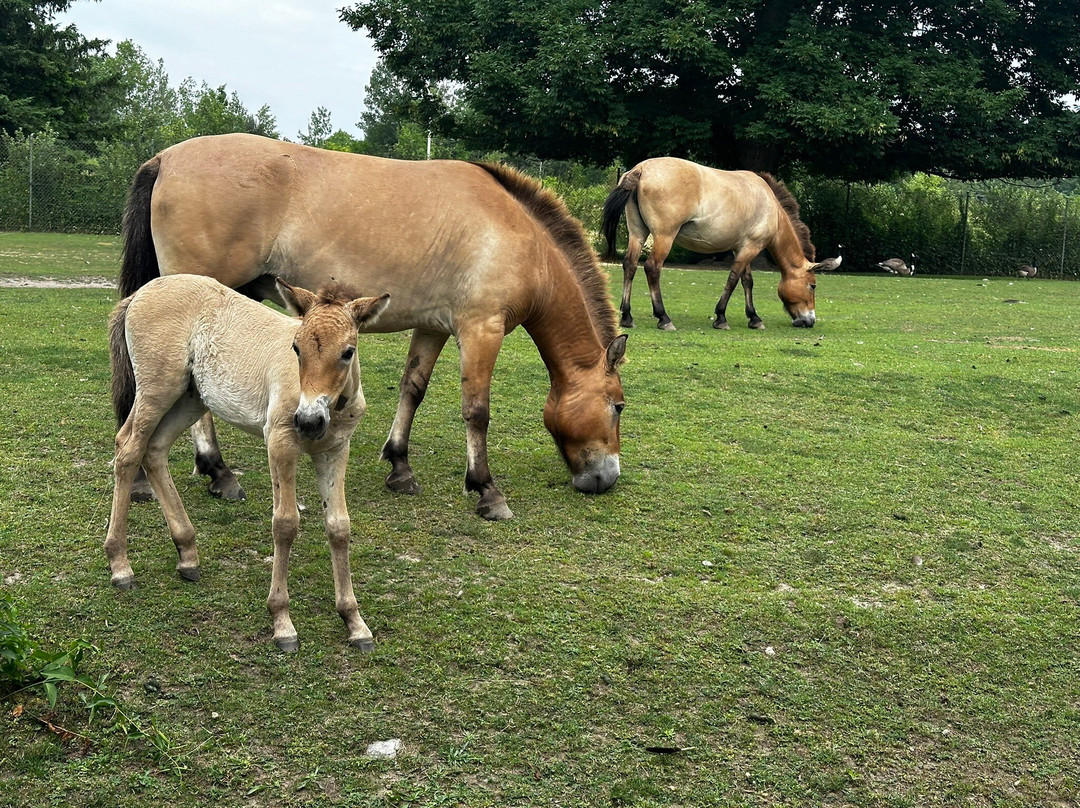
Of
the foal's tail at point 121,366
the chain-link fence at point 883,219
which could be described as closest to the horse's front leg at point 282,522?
the foal's tail at point 121,366

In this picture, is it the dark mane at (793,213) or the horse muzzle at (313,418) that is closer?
the horse muzzle at (313,418)

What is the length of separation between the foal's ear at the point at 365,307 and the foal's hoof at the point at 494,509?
2049 mm

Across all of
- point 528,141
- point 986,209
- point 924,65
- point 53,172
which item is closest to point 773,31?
point 924,65

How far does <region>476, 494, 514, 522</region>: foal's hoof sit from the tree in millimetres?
34218

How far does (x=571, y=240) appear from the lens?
20.7ft

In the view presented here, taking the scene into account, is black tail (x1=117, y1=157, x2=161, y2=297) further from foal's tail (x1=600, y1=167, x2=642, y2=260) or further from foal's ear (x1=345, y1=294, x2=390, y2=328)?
foal's tail (x1=600, y1=167, x2=642, y2=260)

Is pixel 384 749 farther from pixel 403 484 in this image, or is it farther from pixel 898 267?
pixel 898 267

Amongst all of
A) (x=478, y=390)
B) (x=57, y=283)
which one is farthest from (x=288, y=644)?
(x=57, y=283)

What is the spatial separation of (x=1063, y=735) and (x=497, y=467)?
3851mm

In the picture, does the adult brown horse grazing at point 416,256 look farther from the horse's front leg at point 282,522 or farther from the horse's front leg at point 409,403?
the horse's front leg at point 282,522

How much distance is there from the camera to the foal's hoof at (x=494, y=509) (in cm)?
547

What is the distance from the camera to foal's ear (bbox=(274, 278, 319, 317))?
3.75 meters

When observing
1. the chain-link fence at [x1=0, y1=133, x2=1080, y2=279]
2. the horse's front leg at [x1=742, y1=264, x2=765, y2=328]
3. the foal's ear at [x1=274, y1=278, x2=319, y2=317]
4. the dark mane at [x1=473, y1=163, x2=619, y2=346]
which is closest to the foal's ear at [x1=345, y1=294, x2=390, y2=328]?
the foal's ear at [x1=274, y1=278, x2=319, y2=317]

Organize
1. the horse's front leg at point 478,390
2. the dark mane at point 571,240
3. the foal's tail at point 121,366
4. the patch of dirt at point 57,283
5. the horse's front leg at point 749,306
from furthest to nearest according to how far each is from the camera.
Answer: the patch of dirt at point 57,283 < the horse's front leg at point 749,306 < the dark mane at point 571,240 < the horse's front leg at point 478,390 < the foal's tail at point 121,366
